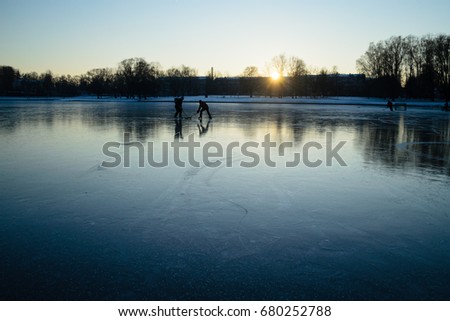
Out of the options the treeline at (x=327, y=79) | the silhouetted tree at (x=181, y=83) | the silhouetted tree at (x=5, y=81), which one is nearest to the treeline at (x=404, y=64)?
the treeline at (x=327, y=79)

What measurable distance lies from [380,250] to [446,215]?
6.18ft

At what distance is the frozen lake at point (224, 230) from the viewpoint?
322 cm

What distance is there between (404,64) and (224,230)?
81294 mm

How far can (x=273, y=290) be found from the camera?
10.3 feet

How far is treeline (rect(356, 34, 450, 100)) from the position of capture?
59.8 metres

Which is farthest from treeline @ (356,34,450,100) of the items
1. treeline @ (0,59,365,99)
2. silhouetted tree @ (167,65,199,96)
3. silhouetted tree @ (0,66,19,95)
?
silhouetted tree @ (0,66,19,95)

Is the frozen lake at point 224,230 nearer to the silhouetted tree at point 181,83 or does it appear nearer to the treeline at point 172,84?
the treeline at point 172,84

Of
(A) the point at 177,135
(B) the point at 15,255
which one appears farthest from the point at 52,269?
(A) the point at 177,135

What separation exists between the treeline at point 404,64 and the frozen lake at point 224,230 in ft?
199

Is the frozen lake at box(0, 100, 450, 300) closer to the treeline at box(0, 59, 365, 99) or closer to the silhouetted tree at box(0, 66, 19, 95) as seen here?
the treeline at box(0, 59, 365, 99)

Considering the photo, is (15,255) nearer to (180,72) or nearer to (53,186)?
(53,186)

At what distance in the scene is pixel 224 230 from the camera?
4.54m

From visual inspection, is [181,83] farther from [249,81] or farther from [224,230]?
[224,230]

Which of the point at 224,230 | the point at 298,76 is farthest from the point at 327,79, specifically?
the point at 224,230
